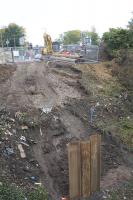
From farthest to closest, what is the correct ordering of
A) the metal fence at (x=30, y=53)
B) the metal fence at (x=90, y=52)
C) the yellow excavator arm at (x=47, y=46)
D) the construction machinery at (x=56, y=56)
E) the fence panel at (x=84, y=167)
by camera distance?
1. the yellow excavator arm at (x=47, y=46)
2. the metal fence at (x=30, y=53)
3. the metal fence at (x=90, y=52)
4. the construction machinery at (x=56, y=56)
5. the fence panel at (x=84, y=167)

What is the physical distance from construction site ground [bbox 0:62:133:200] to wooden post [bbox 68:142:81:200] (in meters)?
0.68

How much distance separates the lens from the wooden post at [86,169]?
12766mm

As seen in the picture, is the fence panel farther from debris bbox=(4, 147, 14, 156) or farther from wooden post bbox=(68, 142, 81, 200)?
debris bbox=(4, 147, 14, 156)

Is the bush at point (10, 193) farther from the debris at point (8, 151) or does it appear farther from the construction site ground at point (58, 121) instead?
the debris at point (8, 151)

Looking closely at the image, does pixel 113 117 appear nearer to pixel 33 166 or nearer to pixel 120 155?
pixel 120 155

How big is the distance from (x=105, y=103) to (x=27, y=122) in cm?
517

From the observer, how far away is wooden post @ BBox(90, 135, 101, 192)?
13.0m

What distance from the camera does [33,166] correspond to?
47.1 feet

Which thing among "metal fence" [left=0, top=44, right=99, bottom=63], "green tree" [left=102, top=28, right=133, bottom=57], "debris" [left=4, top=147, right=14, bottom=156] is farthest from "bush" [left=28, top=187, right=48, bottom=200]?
"metal fence" [left=0, top=44, right=99, bottom=63]

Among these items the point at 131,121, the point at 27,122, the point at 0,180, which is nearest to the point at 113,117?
the point at 131,121

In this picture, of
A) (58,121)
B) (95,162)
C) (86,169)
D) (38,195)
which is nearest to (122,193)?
(95,162)

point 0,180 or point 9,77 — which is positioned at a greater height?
point 9,77

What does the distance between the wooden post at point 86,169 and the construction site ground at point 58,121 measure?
46 cm

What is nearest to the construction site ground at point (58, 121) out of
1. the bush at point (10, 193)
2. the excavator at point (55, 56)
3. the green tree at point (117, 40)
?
the bush at point (10, 193)
